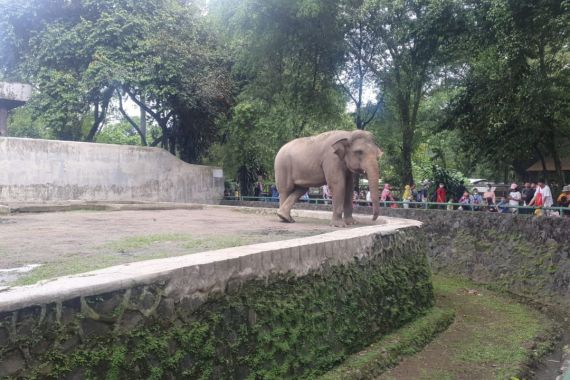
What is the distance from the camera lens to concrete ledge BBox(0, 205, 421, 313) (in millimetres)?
3291

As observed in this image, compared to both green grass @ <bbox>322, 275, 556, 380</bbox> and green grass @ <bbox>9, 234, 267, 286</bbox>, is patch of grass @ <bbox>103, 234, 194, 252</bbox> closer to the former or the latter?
green grass @ <bbox>9, 234, 267, 286</bbox>

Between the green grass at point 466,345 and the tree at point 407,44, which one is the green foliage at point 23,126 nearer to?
the tree at point 407,44

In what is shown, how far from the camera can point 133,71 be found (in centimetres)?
1969

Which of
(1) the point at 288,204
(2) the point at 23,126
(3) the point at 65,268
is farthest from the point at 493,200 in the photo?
(2) the point at 23,126

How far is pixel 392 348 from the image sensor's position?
275 inches

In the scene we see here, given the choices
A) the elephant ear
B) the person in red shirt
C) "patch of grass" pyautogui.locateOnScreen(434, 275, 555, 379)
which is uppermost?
the elephant ear

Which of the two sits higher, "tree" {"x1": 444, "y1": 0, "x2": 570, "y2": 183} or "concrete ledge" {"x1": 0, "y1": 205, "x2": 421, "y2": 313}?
"tree" {"x1": 444, "y1": 0, "x2": 570, "y2": 183}

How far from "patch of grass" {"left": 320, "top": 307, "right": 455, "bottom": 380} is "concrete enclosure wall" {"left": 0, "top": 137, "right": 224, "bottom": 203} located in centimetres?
1208

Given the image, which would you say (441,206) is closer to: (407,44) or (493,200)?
(493,200)

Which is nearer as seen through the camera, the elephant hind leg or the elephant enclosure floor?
the elephant enclosure floor

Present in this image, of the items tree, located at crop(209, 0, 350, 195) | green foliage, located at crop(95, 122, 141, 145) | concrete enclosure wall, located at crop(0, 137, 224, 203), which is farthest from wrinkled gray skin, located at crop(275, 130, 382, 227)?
green foliage, located at crop(95, 122, 141, 145)

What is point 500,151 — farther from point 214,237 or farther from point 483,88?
point 214,237

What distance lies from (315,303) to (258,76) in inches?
579

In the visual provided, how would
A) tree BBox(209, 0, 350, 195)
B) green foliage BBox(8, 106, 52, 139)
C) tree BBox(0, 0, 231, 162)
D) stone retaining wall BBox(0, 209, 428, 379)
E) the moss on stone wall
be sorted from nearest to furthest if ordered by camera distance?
stone retaining wall BBox(0, 209, 428, 379)
the moss on stone wall
tree BBox(209, 0, 350, 195)
tree BBox(0, 0, 231, 162)
green foliage BBox(8, 106, 52, 139)
